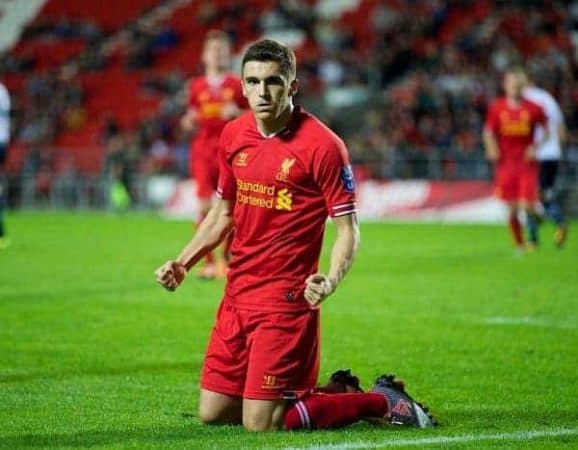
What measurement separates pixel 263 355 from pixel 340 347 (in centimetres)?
329

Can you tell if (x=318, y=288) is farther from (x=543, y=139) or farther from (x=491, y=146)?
(x=543, y=139)

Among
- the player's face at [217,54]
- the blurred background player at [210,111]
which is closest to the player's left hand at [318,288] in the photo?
the blurred background player at [210,111]

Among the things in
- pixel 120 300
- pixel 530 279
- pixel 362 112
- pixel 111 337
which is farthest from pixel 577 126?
pixel 111 337

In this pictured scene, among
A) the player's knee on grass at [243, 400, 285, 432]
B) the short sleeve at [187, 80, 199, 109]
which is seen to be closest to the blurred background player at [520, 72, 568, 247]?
the short sleeve at [187, 80, 199, 109]

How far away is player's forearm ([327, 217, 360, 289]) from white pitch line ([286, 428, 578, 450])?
81cm

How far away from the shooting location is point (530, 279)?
47.5 ft

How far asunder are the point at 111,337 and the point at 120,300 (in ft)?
8.90

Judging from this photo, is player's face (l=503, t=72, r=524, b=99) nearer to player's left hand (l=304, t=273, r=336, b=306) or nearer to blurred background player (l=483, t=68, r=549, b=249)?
blurred background player (l=483, t=68, r=549, b=249)

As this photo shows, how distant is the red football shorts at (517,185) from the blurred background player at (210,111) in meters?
4.81

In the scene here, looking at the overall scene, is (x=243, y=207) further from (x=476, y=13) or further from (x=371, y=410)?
(x=476, y=13)

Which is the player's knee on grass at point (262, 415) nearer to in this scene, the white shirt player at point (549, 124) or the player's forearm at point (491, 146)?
the player's forearm at point (491, 146)

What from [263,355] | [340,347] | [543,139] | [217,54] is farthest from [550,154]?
[263,355]

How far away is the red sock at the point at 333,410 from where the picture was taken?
6.22 meters

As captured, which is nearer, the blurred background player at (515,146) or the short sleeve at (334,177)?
the short sleeve at (334,177)
